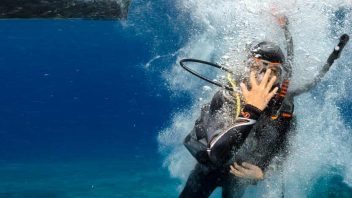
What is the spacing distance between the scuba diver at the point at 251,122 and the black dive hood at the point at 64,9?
1776mm

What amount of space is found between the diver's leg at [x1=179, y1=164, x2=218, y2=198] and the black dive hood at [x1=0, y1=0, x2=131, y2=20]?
203 cm

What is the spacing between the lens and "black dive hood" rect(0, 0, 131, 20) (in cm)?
408

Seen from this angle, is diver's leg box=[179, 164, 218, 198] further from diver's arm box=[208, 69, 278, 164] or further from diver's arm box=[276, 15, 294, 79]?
diver's arm box=[276, 15, 294, 79]

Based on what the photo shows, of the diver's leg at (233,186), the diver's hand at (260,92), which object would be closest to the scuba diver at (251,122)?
the diver's hand at (260,92)

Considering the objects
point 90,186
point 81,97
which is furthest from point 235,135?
point 81,97

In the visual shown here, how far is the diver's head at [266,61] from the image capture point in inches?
127

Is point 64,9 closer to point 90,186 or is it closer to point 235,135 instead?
point 235,135

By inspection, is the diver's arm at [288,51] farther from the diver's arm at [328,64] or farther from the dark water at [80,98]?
the dark water at [80,98]

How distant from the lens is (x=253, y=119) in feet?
10.1

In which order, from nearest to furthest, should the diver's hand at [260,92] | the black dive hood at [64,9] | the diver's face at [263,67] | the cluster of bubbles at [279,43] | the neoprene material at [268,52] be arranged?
the diver's hand at [260,92] → the diver's face at [263,67] → the neoprene material at [268,52] → the black dive hood at [64,9] → the cluster of bubbles at [279,43]

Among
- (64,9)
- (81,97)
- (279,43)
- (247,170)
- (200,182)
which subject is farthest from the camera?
(81,97)

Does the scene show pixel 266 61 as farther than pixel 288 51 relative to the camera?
No

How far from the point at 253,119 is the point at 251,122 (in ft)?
0.10

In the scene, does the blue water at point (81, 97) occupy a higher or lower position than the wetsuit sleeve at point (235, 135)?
lower
